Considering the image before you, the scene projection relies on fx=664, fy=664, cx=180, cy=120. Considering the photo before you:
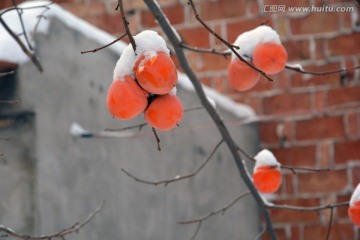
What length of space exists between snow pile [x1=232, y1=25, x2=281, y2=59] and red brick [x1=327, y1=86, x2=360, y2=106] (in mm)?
947

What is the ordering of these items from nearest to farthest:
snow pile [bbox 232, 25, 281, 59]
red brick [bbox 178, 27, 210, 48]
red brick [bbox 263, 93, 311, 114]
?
snow pile [bbox 232, 25, 281, 59] → red brick [bbox 263, 93, 311, 114] → red brick [bbox 178, 27, 210, 48]

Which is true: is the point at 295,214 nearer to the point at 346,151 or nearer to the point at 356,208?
the point at 346,151

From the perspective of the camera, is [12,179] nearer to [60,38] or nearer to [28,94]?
[28,94]

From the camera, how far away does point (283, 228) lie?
7.57ft

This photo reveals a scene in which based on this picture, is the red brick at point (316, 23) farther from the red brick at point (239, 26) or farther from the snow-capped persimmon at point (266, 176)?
the snow-capped persimmon at point (266, 176)

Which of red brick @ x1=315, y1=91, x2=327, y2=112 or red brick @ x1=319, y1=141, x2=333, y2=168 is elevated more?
red brick @ x1=315, y1=91, x2=327, y2=112

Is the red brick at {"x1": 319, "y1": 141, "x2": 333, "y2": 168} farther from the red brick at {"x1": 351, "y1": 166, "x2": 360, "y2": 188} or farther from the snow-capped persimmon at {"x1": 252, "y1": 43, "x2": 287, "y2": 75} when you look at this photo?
the snow-capped persimmon at {"x1": 252, "y1": 43, "x2": 287, "y2": 75}

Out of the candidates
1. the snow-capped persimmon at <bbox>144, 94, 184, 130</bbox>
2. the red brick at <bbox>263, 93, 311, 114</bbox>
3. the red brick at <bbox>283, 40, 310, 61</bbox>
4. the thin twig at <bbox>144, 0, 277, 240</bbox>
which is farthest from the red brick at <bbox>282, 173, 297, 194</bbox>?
the snow-capped persimmon at <bbox>144, 94, 184, 130</bbox>

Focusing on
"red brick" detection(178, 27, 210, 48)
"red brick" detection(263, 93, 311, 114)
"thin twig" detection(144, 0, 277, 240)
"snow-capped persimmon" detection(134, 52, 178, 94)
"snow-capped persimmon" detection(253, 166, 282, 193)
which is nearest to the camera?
"snow-capped persimmon" detection(134, 52, 178, 94)

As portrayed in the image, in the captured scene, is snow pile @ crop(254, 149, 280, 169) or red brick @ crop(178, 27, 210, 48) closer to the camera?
snow pile @ crop(254, 149, 280, 169)

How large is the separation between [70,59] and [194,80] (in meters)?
0.59

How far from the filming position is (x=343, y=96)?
2.30 m

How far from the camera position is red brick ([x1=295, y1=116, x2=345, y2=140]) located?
2.28 meters

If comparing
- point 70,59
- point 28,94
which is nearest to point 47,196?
point 28,94
